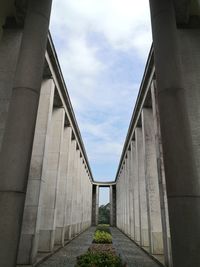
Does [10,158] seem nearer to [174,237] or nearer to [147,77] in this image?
[174,237]

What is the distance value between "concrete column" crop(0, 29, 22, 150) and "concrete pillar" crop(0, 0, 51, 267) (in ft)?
10.7

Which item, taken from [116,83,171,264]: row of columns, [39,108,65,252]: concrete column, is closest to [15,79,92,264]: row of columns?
[39,108,65,252]: concrete column

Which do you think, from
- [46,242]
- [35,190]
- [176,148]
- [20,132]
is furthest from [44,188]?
[176,148]

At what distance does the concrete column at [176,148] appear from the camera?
5.11 meters

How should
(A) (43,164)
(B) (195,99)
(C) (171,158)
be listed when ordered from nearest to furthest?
(C) (171,158)
(B) (195,99)
(A) (43,164)

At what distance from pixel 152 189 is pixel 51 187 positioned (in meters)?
6.68

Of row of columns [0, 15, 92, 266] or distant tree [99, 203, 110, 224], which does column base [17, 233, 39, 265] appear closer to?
row of columns [0, 15, 92, 266]

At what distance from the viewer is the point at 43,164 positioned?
41.9ft

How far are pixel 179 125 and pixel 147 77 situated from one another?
10158 millimetres

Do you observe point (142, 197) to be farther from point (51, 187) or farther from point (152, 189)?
point (51, 187)

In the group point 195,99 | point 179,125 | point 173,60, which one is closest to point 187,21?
point 195,99

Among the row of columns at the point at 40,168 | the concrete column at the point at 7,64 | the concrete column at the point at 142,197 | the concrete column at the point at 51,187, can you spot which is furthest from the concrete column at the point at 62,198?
the concrete column at the point at 7,64

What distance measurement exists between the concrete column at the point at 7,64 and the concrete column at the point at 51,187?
564 centimetres

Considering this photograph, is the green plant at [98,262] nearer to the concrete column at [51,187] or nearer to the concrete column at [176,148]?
the concrete column at [176,148]
